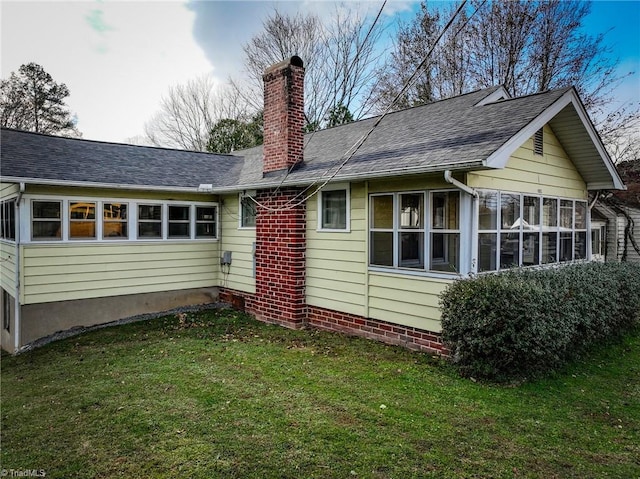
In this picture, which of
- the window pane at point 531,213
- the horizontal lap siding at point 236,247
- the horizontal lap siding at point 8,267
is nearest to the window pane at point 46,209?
the horizontal lap siding at point 8,267

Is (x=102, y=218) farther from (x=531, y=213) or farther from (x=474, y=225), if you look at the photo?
(x=531, y=213)

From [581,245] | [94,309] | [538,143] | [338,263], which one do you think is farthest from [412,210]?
[94,309]

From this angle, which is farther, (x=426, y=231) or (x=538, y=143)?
Result: (x=538, y=143)

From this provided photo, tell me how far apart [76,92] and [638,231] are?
94.2 feet

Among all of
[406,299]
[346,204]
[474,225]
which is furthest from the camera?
[346,204]

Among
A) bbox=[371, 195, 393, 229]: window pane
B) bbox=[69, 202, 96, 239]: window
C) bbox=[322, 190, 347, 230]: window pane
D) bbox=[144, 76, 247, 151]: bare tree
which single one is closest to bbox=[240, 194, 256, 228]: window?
bbox=[322, 190, 347, 230]: window pane

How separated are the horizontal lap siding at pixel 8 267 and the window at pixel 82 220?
1.12m

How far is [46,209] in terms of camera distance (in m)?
8.49

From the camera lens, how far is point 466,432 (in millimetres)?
4172

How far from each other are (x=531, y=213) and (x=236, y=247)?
21.5ft

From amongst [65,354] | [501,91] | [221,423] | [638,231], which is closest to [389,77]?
[638,231]

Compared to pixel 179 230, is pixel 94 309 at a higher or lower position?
lower

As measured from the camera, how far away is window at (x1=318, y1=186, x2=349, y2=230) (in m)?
7.93

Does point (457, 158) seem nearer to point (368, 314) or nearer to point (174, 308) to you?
point (368, 314)
